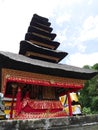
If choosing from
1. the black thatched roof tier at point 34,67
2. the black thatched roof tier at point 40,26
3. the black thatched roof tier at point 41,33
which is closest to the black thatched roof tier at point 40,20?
the black thatched roof tier at point 40,26

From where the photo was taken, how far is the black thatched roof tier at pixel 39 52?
1593cm

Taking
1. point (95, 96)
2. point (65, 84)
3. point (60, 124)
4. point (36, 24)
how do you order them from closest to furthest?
point (60, 124), point (65, 84), point (36, 24), point (95, 96)

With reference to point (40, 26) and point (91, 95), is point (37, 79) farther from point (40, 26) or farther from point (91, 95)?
point (91, 95)

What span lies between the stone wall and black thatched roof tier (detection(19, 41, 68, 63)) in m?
10.6

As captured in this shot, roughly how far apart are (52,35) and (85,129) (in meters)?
15.0

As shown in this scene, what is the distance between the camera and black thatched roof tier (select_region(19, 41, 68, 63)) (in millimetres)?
15928

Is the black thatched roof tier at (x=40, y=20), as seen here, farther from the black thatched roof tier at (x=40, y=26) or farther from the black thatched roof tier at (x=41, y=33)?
the black thatched roof tier at (x=41, y=33)

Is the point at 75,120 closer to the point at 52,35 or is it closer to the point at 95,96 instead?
the point at 52,35

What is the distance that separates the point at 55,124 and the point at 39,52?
459 inches

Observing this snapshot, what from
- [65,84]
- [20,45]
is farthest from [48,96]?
[20,45]

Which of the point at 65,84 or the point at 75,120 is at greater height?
the point at 65,84

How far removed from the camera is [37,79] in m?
13.2

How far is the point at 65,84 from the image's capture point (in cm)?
1459

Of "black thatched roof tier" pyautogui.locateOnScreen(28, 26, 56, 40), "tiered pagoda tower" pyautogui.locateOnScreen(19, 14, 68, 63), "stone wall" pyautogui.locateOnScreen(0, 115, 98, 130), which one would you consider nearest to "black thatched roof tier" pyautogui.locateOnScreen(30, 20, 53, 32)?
"tiered pagoda tower" pyautogui.locateOnScreen(19, 14, 68, 63)
